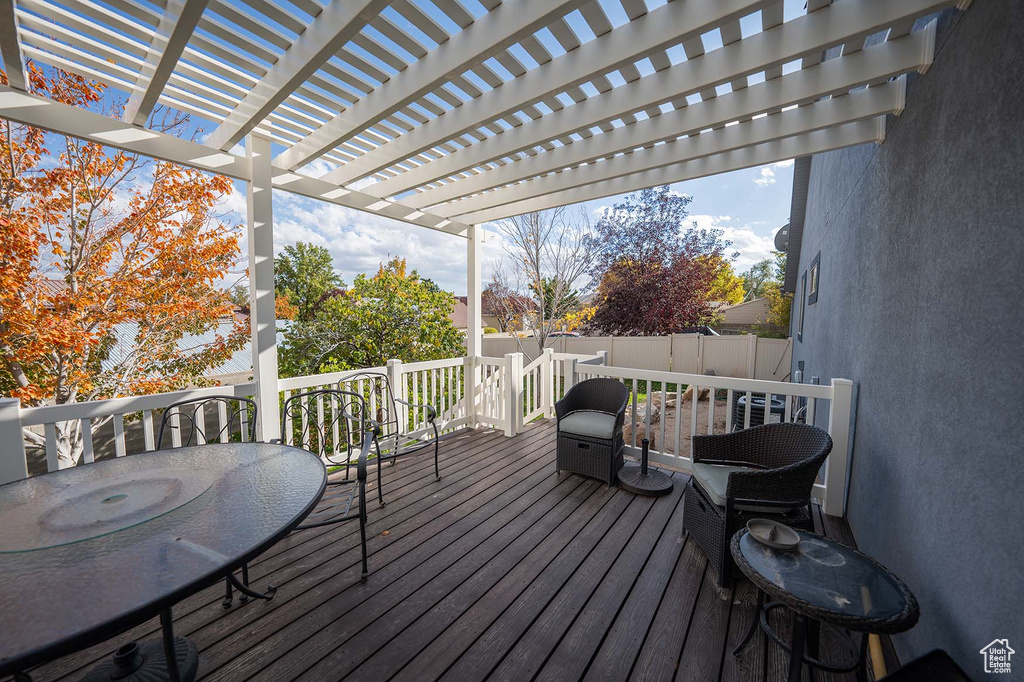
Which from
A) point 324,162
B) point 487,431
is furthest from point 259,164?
point 487,431

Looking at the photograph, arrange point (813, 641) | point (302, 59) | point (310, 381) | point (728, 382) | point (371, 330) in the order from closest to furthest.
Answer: point (813, 641)
point (302, 59)
point (728, 382)
point (310, 381)
point (371, 330)

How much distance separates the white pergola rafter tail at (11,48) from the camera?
5.93ft

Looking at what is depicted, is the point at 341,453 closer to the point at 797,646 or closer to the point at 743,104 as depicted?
the point at 797,646

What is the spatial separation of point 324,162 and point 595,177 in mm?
2532

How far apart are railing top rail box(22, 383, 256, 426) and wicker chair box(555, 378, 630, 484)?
2.74 metres

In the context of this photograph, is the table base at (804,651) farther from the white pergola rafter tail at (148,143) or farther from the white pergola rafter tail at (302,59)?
the white pergola rafter tail at (148,143)

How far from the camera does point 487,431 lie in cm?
503

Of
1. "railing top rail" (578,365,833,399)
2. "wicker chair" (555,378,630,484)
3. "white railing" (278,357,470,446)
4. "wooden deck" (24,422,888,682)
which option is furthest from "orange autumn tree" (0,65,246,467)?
"railing top rail" (578,365,833,399)

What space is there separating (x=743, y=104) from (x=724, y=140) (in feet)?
1.57

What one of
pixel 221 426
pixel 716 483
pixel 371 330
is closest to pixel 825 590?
pixel 716 483

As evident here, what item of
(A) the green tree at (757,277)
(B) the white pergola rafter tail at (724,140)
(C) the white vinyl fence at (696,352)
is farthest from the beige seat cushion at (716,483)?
(A) the green tree at (757,277)

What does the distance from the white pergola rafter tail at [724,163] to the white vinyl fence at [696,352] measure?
5.26 metres

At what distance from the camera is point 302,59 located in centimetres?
210

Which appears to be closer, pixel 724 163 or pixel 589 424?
pixel 724 163
